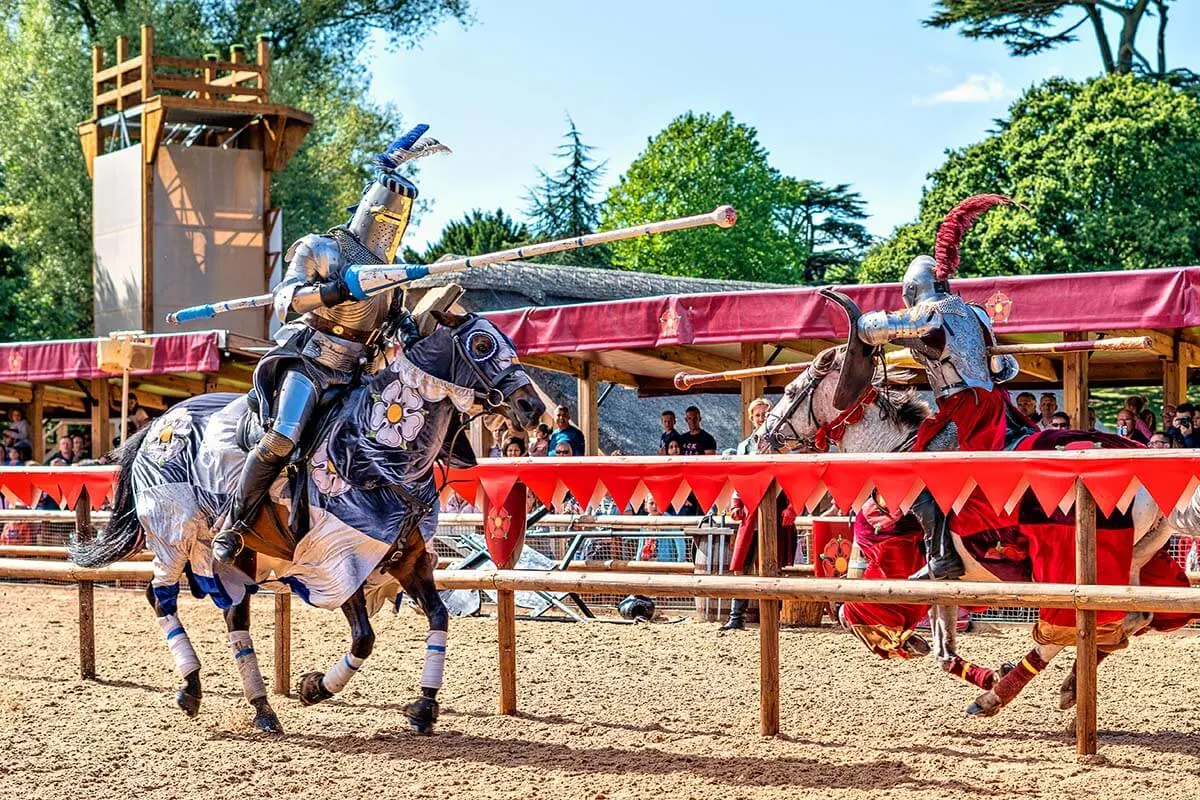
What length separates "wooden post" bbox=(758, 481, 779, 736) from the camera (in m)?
7.00

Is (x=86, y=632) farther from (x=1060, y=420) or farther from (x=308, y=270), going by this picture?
(x=1060, y=420)

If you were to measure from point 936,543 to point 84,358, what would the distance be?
12457 millimetres

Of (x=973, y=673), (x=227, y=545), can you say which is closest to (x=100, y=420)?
(x=227, y=545)

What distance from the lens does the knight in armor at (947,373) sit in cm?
690

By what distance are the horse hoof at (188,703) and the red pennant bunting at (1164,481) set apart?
4.59 metres

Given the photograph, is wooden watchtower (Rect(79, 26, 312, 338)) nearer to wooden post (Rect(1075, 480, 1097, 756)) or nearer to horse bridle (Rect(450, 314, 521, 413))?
horse bridle (Rect(450, 314, 521, 413))

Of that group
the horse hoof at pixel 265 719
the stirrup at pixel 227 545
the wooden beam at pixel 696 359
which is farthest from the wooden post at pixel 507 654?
the wooden beam at pixel 696 359

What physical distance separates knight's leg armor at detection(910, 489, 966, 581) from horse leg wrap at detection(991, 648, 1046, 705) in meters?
0.53

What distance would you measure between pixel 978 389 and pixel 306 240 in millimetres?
3162

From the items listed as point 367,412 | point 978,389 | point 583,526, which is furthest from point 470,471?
point 583,526

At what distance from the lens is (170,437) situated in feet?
26.2

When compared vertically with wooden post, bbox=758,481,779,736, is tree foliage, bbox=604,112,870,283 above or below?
above

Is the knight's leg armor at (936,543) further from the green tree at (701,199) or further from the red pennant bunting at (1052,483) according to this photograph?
the green tree at (701,199)

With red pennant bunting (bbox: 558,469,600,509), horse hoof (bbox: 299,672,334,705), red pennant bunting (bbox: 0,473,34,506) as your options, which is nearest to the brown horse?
red pennant bunting (bbox: 558,469,600,509)
